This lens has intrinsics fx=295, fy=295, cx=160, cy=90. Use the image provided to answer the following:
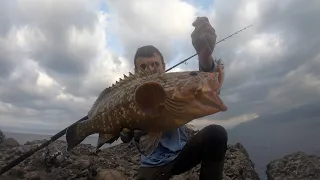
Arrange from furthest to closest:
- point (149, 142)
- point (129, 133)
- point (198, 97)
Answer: point (129, 133), point (149, 142), point (198, 97)

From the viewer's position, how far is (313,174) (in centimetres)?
691

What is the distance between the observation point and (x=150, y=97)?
2.96m

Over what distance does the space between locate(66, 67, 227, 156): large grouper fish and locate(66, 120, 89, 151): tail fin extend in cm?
32

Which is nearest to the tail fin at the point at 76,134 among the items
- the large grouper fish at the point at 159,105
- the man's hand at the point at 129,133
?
the large grouper fish at the point at 159,105

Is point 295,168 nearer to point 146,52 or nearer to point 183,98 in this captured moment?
point 146,52

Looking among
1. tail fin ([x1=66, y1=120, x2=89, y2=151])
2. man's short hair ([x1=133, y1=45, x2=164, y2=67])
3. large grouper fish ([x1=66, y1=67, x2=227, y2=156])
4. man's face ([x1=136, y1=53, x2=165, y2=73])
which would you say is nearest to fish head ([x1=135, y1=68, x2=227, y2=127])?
large grouper fish ([x1=66, y1=67, x2=227, y2=156])

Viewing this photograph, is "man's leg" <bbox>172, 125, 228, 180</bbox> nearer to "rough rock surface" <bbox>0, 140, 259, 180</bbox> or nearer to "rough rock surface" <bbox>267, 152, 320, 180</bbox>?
"rough rock surface" <bbox>0, 140, 259, 180</bbox>

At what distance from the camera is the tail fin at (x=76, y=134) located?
12.2 feet

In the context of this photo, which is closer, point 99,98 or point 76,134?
point 76,134

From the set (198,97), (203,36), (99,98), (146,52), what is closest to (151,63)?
(146,52)

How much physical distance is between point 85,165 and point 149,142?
12.4 ft

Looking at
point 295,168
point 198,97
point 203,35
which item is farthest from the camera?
point 295,168

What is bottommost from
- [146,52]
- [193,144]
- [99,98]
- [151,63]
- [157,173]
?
[157,173]

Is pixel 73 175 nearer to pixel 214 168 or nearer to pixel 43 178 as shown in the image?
pixel 43 178
